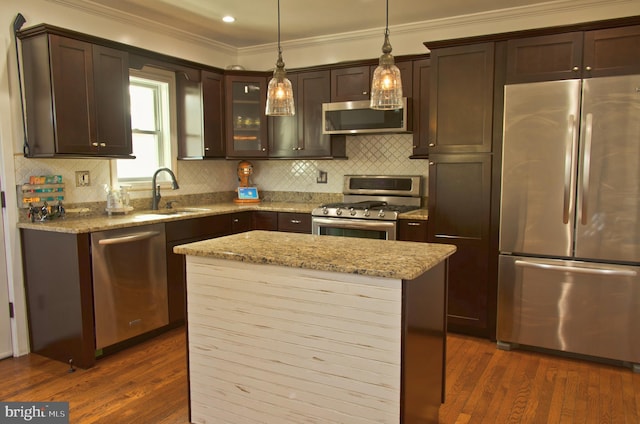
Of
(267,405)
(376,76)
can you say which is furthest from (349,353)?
(376,76)

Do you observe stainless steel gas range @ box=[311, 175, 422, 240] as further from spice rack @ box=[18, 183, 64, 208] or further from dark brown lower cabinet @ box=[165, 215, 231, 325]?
spice rack @ box=[18, 183, 64, 208]

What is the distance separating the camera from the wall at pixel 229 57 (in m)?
3.21

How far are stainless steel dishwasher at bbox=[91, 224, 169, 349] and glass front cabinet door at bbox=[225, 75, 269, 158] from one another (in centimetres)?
148

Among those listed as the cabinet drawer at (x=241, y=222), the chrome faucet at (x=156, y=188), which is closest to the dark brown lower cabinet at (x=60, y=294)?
the chrome faucet at (x=156, y=188)

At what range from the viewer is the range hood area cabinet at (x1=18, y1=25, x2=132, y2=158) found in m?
3.13

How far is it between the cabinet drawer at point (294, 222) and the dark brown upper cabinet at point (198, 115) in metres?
0.91

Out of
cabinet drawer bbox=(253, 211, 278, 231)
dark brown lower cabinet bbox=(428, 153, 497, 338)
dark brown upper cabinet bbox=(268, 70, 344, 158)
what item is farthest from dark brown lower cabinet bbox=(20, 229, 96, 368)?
dark brown lower cabinet bbox=(428, 153, 497, 338)

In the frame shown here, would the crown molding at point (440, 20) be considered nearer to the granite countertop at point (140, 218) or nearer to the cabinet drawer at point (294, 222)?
the granite countertop at point (140, 218)

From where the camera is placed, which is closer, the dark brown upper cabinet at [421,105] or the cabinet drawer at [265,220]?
the dark brown upper cabinet at [421,105]

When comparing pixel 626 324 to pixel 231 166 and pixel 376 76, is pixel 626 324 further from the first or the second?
pixel 231 166

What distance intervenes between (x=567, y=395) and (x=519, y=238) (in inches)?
41.7

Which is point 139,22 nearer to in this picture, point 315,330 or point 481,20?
point 481,20

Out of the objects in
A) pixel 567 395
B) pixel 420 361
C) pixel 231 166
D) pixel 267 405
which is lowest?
pixel 567 395

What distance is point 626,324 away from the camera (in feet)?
9.97
